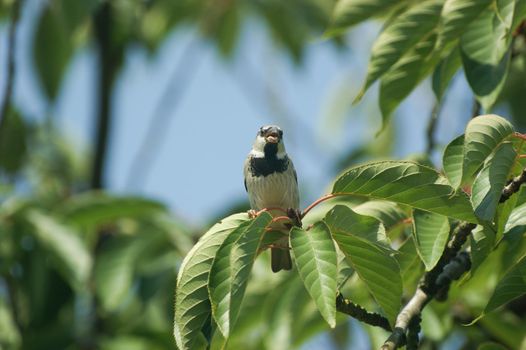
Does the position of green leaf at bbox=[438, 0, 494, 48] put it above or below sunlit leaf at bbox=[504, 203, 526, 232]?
above

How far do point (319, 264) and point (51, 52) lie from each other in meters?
4.45

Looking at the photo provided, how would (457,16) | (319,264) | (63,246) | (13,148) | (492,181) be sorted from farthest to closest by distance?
1. (13,148)
2. (63,246)
3. (457,16)
4. (492,181)
5. (319,264)

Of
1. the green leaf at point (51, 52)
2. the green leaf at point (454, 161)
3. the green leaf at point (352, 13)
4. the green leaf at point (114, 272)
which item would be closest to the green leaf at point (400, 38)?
the green leaf at point (352, 13)

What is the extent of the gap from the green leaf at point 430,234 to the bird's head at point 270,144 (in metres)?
1.83

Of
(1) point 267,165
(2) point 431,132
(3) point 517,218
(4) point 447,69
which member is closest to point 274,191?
(1) point 267,165

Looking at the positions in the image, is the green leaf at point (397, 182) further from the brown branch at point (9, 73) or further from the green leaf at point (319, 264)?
the brown branch at point (9, 73)

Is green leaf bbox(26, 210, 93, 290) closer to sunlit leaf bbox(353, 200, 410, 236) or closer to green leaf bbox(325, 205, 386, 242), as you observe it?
sunlit leaf bbox(353, 200, 410, 236)

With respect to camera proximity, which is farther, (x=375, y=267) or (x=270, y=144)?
(x=270, y=144)

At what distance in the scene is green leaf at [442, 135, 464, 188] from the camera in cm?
261

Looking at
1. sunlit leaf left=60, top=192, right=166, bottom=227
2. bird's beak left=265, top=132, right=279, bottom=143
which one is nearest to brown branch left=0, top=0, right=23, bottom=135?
sunlit leaf left=60, top=192, right=166, bottom=227

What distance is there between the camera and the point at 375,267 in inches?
105

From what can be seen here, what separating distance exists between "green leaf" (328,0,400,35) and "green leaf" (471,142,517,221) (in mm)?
1379

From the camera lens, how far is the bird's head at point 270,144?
457 cm

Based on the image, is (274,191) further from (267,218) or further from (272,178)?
(267,218)
